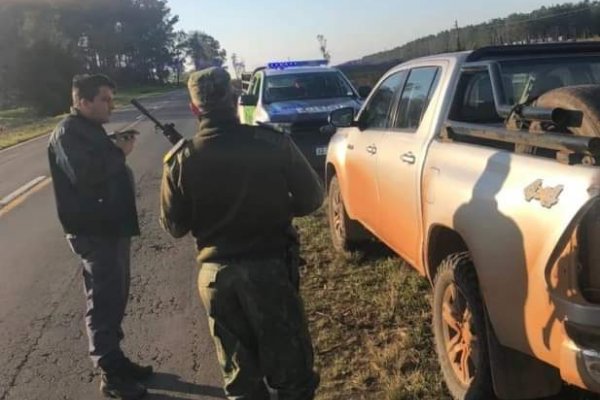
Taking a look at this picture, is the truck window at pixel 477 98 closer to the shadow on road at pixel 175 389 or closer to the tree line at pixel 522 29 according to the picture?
the shadow on road at pixel 175 389

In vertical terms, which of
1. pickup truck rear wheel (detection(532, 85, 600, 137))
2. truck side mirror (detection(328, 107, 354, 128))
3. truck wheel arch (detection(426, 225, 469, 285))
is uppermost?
pickup truck rear wheel (detection(532, 85, 600, 137))

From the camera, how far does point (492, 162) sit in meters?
3.44

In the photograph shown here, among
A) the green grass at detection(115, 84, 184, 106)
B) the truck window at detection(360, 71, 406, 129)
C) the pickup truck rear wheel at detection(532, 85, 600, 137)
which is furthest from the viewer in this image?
the green grass at detection(115, 84, 184, 106)

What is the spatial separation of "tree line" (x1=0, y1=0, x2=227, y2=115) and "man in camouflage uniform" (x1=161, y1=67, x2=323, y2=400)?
216 ft

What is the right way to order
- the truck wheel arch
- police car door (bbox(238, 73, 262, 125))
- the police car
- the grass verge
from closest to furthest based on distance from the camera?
the truck wheel arch
the grass verge
the police car
police car door (bbox(238, 73, 262, 125))

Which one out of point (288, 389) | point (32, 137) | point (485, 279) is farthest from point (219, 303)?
point (32, 137)

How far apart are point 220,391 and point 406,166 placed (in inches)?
70.4

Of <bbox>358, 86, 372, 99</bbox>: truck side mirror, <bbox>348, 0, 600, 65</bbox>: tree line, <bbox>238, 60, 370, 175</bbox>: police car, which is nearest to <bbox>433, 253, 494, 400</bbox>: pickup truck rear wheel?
<bbox>238, 60, 370, 175</bbox>: police car

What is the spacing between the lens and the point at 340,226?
705 centimetres

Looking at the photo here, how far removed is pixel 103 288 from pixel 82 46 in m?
100

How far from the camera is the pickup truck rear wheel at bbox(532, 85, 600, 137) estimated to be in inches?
123

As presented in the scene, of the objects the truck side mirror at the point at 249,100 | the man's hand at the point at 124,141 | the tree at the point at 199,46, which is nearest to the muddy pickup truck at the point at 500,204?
the man's hand at the point at 124,141

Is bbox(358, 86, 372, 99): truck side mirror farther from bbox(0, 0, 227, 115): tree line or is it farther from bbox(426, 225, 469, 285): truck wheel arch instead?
bbox(0, 0, 227, 115): tree line

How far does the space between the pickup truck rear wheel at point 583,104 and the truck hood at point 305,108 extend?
8.17 meters
